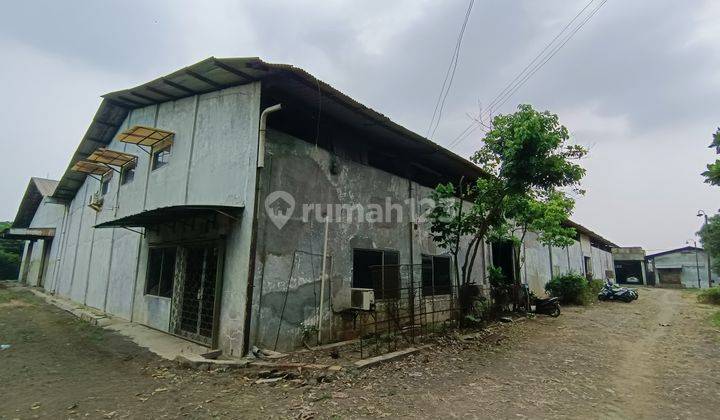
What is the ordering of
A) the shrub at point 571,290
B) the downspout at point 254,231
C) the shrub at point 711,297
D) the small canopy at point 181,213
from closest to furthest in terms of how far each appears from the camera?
the downspout at point 254,231 → the small canopy at point 181,213 → the shrub at point 571,290 → the shrub at point 711,297

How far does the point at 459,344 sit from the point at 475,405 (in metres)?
3.54

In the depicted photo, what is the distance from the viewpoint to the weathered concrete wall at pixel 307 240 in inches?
272

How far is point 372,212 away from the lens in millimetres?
9492

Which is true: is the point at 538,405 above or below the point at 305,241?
below

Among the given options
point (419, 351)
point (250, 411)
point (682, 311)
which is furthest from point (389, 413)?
point (682, 311)

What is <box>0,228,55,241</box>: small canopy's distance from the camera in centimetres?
1859

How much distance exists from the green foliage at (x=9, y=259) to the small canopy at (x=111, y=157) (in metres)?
25.0

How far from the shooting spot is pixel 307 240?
25.5ft

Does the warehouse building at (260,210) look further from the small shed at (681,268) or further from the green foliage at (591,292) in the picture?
the small shed at (681,268)

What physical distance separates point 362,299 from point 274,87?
4864 mm

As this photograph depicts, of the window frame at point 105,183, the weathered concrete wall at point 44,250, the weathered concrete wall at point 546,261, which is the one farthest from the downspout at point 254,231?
the weathered concrete wall at point 44,250

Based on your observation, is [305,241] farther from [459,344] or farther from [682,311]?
[682,311]

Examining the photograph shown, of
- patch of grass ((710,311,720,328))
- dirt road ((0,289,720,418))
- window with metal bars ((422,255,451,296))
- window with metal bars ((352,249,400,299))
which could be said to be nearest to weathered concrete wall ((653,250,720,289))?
patch of grass ((710,311,720,328))

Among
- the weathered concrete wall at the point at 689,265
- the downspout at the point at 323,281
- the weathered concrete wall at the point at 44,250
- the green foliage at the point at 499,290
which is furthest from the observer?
the weathered concrete wall at the point at 689,265
